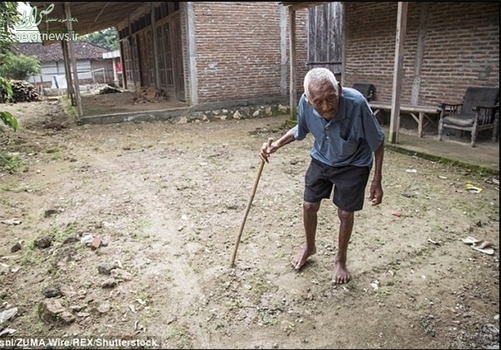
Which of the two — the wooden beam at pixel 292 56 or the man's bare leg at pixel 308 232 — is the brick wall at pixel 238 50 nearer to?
the wooden beam at pixel 292 56

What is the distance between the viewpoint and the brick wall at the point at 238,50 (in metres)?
10.2

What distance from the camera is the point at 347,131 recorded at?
97.3 inches

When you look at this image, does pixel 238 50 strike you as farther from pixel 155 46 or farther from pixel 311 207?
pixel 311 207

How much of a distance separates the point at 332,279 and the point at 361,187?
30.6 inches

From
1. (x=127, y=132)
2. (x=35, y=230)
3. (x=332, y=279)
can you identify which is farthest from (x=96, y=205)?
(x=127, y=132)

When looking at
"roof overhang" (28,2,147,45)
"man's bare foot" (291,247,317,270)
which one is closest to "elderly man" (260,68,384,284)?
"man's bare foot" (291,247,317,270)

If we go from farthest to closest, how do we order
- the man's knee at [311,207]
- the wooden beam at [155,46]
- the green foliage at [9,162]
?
the wooden beam at [155,46], the green foliage at [9,162], the man's knee at [311,207]

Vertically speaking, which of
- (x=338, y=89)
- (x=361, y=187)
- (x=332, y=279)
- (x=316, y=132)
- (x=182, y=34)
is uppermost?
(x=182, y=34)

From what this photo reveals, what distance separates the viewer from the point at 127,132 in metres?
8.93

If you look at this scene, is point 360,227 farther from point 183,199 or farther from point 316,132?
point 183,199

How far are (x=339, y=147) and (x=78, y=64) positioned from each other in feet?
107

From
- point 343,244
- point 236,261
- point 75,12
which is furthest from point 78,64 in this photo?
point 343,244

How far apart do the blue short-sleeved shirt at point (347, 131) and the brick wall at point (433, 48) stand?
5204 millimetres

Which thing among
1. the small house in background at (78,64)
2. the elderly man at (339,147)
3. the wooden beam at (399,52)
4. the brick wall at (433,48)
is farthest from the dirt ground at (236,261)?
the small house in background at (78,64)
